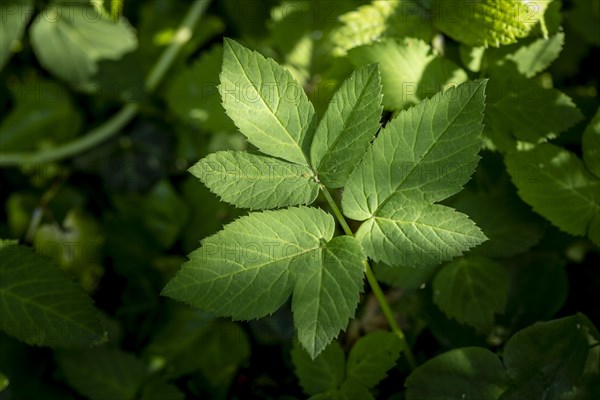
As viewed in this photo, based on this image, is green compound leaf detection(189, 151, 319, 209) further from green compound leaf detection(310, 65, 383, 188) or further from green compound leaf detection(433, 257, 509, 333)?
green compound leaf detection(433, 257, 509, 333)

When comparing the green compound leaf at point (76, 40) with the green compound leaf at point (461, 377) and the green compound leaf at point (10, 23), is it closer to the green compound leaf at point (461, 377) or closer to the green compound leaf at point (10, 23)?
the green compound leaf at point (10, 23)

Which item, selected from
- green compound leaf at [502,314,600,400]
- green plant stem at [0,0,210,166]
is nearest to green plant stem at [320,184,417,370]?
green compound leaf at [502,314,600,400]

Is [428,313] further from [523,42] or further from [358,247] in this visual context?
[523,42]

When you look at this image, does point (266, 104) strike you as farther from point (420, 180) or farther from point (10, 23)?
point (10, 23)

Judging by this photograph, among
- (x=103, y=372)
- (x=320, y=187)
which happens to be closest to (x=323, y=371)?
(x=320, y=187)

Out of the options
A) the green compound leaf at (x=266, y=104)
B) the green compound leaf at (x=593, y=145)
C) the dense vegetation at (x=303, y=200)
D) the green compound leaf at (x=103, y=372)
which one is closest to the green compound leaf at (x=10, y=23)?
the dense vegetation at (x=303, y=200)

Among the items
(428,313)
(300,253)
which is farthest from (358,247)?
(428,313)

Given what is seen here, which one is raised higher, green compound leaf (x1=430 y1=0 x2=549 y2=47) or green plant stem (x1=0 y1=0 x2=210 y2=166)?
green compound leaf (x1=430 y1=0 x2=549 y2=47)
